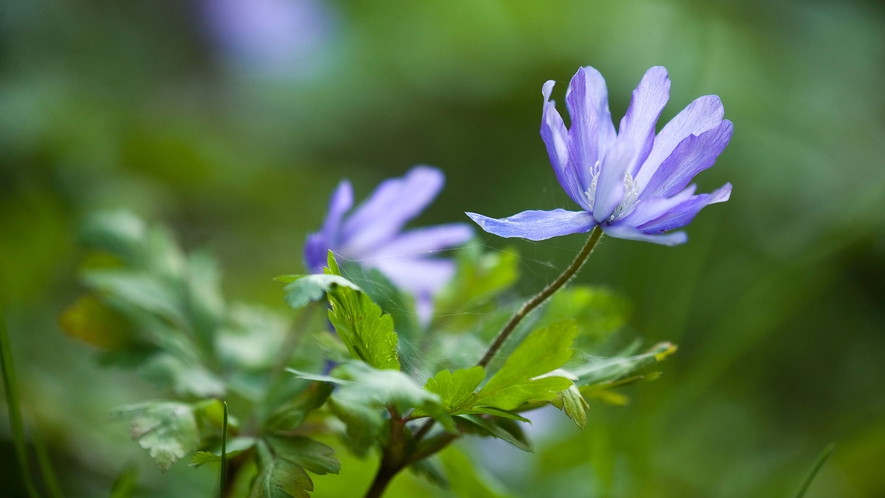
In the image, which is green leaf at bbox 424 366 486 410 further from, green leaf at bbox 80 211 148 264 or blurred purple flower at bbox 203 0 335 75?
blurred purple flower at bbox 203 0 335 75

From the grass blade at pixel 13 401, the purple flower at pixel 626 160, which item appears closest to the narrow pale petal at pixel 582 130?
the purple flower at pixel 626 160

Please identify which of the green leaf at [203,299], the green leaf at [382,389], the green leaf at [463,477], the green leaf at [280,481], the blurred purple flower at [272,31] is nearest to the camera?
the green leaf at [382,389]

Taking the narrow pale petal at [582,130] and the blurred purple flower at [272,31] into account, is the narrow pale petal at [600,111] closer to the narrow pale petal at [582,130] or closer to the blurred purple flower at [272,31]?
the narrow pale petal at [582,130]

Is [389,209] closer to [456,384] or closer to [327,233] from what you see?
[327,233]

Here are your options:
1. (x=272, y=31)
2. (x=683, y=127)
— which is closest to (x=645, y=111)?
(x=683, y=127)

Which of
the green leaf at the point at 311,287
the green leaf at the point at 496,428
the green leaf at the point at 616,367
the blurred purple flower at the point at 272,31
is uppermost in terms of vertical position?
the blurred purple flower at the point at 272,31

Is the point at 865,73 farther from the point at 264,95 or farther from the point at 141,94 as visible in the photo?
the point at 141,94

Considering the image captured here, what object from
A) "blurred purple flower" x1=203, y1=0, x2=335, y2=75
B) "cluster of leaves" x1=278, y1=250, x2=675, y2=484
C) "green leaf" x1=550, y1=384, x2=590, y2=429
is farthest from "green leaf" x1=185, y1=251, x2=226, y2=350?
"blurred purple flower" x1=203, y1=0, x2=335, y2=75
